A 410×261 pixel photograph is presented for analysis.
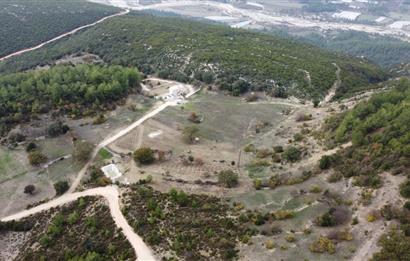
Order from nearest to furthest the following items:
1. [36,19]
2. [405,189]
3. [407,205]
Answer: [407,205], [405,189], [36,19]

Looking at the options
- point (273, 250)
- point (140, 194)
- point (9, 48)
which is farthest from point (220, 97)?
point (9, 48)

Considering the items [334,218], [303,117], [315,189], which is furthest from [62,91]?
[334,218]

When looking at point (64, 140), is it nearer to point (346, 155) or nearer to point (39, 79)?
point (39, 79)

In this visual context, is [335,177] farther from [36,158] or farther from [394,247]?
[36,158]

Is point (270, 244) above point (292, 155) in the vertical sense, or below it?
below

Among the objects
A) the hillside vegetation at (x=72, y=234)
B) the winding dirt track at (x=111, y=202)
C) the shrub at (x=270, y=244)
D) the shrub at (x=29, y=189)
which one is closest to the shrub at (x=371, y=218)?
the shrub at (x=270, y=244)

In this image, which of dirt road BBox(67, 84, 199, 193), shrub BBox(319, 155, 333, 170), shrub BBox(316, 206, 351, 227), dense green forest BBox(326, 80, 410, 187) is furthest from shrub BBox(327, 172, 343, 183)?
dirt road BBox(67, 84, 199, 193)

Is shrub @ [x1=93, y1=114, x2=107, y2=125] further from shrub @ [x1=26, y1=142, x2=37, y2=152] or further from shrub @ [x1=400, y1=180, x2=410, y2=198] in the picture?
shrub @ [x1=400, y1=180, x2=410, y2=198]

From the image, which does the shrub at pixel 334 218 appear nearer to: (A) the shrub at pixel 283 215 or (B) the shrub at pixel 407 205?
(A) the shrub at pixel 283 215
